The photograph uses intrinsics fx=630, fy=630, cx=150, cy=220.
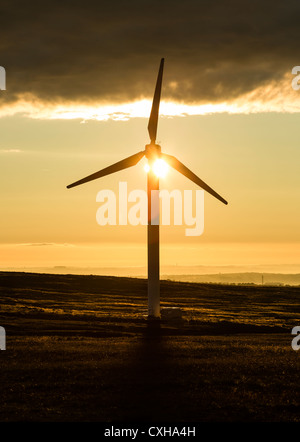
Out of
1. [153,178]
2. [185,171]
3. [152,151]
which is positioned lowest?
[153,178]

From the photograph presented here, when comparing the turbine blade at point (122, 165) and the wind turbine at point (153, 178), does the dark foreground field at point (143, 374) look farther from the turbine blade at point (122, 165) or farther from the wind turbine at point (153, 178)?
the turbine blade at point (122, 165)

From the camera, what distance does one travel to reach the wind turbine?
53531 mm

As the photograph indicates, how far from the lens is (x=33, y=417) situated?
74.0ft

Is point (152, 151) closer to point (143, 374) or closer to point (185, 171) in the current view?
point (185, 171)

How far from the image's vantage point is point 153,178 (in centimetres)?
5534

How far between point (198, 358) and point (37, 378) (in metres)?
10.4

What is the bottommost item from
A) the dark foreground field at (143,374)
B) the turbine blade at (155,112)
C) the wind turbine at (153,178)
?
the dark foreground field at (143,374)

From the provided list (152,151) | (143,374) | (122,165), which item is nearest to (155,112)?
(152,151)

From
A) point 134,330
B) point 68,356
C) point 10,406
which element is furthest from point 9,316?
point 10,406

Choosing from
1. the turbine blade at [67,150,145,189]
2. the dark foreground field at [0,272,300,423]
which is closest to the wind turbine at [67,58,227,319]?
the turbine blade at [67,150,145,189]

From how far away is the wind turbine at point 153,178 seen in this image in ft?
176

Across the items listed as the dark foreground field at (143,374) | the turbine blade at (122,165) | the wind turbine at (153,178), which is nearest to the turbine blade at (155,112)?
the wind turbine at (153,178)

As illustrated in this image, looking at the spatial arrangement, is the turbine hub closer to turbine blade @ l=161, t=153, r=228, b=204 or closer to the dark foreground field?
turbine blade @ l=161, t=153, r=228, b=204
